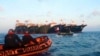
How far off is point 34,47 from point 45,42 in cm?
151

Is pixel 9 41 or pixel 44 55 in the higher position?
pixel 9 41

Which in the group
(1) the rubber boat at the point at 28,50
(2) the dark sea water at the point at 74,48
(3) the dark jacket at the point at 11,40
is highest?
(3) the dark jacket at the point at 11,40

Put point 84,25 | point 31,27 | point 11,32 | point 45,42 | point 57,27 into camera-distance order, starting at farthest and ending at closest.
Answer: point 84,25, point 57,27, point 31,27, point 45,42, point 11,32

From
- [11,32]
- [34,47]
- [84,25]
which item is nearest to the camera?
[11,32]

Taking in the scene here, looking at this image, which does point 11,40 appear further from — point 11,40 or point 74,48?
point 74,48

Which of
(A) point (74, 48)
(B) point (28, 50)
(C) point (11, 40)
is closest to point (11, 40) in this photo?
(C) point (11, 40)

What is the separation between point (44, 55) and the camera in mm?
17016

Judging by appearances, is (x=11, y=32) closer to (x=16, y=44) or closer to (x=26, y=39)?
(x=16, y=44)

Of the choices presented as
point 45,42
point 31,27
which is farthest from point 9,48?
point 31,27

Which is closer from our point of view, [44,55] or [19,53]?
[19,53]

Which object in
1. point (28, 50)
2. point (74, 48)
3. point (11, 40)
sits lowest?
point (74, 48)

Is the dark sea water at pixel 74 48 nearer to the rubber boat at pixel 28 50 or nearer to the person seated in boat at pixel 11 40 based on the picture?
the rubber boat at pixel 28 50

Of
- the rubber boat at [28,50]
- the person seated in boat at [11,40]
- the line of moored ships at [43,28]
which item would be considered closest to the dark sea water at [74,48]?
the rubber boat at [28,50]

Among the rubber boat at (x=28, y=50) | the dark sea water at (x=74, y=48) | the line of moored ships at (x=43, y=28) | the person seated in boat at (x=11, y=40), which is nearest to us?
the rubber boat at (x=28, y=50)
